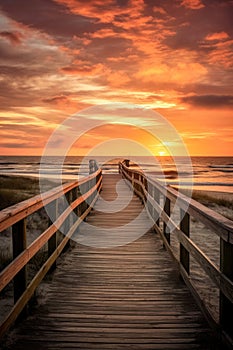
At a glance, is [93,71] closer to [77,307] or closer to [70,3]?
[70,3]

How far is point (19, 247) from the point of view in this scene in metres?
3.51

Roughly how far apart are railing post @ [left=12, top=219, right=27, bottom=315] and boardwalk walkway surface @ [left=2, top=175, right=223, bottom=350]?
343 millimetres

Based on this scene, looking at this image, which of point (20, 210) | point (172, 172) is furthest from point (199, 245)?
point (172, 172)

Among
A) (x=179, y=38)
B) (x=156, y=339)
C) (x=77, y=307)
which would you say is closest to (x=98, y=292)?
(x=77, y=307)

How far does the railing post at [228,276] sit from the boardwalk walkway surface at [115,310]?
0.23 m

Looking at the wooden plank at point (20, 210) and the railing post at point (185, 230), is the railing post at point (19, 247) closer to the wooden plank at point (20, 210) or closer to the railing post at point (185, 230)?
the wooden plank at point (20, 210)

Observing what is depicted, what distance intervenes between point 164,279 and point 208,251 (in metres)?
3.40

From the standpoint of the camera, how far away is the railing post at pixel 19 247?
3486 mm

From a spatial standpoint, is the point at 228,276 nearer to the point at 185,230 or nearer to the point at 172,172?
the point at 185,230

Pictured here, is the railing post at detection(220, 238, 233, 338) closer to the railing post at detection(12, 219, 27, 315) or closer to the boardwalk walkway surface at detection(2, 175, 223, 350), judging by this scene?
the boardwalk walkway surface at detection(2, 175, 223, 350)

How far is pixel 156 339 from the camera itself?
3354mm

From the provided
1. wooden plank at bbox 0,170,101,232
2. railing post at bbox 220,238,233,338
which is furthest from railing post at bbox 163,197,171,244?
railing post at bbox 220,238,233,338

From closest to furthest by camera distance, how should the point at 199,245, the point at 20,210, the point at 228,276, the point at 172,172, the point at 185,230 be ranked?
the point at 228,276, the point at 20,210, the point at 185,230, the point at 199,245, the point at 172,172

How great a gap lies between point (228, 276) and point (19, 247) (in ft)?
6.37
